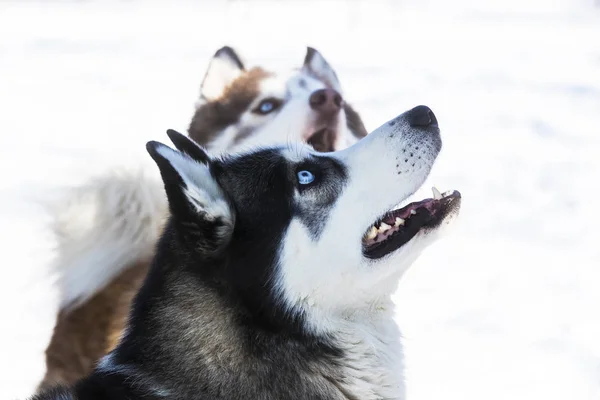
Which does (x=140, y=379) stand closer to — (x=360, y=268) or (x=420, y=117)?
(x=360, y=268)

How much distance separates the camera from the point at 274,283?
2125 millimetres

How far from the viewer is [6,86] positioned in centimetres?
721

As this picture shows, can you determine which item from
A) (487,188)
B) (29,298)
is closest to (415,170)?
(29,298)

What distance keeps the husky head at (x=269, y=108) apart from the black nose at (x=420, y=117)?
1.38 m

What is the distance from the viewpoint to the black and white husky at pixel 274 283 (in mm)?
2098

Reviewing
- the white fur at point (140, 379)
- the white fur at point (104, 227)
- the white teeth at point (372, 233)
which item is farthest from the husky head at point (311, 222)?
the white fur at point (104, 227)

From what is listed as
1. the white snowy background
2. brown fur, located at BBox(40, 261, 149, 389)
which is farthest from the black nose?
the white snowy background

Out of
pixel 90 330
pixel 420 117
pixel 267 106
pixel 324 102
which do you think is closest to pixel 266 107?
pixel 267 106

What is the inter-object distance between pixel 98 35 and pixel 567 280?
5773 millimetres

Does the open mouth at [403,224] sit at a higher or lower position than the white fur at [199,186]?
lower

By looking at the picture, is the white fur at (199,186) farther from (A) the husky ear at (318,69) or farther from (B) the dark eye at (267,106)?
(A) the husky ear at (318,69)

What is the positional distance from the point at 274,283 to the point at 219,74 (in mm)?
2319

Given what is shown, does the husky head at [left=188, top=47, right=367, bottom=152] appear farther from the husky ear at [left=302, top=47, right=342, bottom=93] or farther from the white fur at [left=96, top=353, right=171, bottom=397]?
the white fur at [left=96, top=353, right=171, bottom=397]

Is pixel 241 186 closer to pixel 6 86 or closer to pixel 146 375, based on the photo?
pixel 146 375
